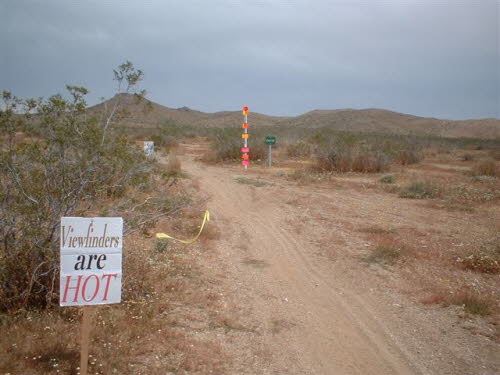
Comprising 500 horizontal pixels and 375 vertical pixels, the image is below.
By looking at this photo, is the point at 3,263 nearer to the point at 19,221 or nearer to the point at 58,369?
the point at 19,221

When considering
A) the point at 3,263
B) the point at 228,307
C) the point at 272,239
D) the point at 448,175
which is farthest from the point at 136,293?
the point at 448,175

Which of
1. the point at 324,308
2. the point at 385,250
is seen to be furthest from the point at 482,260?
the point at 324,308

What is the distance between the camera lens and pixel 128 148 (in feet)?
17.3

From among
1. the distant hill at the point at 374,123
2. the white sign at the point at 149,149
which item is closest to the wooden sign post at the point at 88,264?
the white sign at the point at 149,149

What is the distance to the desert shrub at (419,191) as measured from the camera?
13328mm

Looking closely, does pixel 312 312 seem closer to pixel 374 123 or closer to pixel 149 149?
pixel 149 149

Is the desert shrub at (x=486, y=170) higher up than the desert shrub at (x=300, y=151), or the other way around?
the desert shrub at (x=300, y=151)

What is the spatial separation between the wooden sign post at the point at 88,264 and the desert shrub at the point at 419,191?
36.4 feet

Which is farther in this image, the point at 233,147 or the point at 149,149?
the point at 233,147

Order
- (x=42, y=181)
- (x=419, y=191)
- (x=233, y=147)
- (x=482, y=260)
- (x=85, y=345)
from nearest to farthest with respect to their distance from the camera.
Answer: (x=85, y=345) < (x=42, y=181) < (x=482, y=260) < (x=419, y=191) < (x=233, y=147)

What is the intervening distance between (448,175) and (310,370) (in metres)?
16.8

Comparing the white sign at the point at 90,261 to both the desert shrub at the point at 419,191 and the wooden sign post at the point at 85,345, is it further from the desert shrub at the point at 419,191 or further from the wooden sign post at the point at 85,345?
the desert shrub at the point at 419,191

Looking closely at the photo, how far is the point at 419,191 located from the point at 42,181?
37.0 feet

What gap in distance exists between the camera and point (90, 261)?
12.0ft
